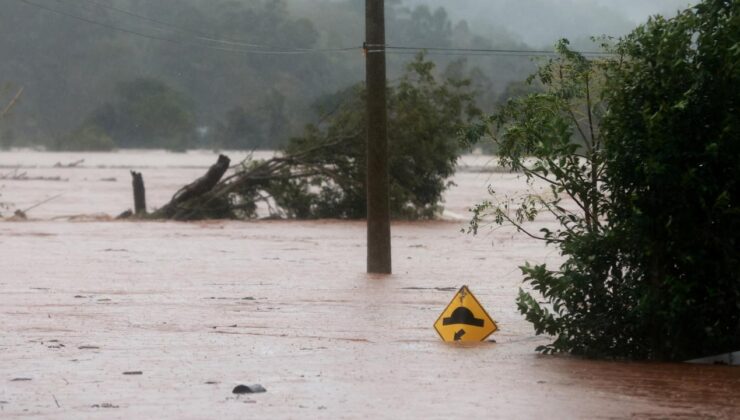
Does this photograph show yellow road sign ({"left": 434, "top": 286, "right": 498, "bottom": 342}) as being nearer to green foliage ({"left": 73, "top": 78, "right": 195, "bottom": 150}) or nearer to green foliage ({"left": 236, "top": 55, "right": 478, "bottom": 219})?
green foliage ({"left": 236, "top": 55, "right": 478, "bottom": 219})

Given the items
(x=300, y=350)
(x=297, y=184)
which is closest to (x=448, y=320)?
(x=300, y=350)

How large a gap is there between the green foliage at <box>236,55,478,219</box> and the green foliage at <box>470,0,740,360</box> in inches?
910

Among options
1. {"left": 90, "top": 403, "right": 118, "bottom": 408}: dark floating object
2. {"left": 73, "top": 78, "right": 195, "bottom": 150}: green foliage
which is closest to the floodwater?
{"left": 90, "top": 403, "right": 118, "bottom": 408}: dark floating object

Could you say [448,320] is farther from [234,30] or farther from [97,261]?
[234,30]

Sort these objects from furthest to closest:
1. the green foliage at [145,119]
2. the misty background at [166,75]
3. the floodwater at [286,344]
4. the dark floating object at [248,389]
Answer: the green foliage at [145,119] < the misty background at [166,75] < the dark floating object at [248,389] < the floodwater at [286,344]

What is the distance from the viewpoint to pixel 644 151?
444 inches

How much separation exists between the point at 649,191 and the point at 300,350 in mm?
3325

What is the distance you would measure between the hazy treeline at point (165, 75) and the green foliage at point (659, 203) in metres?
92.0

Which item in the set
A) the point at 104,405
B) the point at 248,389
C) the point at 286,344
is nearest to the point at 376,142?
the point at 286,344

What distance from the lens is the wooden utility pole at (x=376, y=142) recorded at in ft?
66.9

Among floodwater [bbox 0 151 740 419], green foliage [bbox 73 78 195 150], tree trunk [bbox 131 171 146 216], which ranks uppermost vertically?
green foliage [bbox 73 78 195 150]

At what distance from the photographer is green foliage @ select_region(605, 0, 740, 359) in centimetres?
1112

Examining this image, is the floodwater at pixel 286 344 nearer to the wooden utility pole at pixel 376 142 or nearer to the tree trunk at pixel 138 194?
the wooden utility pole at pixel 376 142

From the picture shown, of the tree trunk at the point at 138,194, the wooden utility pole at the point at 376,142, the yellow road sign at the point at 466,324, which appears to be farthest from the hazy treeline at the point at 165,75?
the yellow road sign at the point at 466,324
